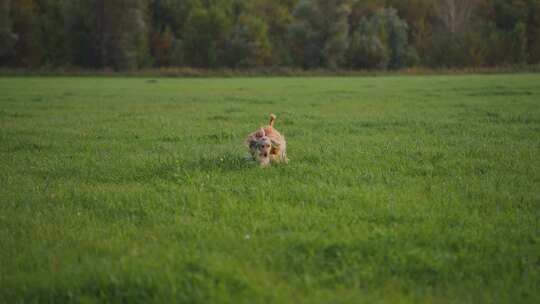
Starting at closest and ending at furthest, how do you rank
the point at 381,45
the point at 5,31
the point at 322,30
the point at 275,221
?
the point at 275,221 → the point at 5,31 → the point at 381,45 → the point at 322,30

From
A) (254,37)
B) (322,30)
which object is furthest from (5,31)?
(322,30)

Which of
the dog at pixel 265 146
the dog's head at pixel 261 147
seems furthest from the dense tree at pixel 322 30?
the dog's head at pixel 261 147

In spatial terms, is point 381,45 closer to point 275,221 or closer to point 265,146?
point 265,146

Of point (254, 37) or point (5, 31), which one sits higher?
point (254, 37)

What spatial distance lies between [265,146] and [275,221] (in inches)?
86.5

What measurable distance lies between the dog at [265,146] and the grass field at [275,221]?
21cm

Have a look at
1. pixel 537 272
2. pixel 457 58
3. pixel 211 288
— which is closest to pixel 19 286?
pixel 211 288

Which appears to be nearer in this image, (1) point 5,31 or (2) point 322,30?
(1) point 5,31

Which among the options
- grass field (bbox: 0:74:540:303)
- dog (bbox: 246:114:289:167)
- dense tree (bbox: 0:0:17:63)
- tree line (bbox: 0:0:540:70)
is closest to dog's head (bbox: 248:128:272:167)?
dog (bbox: 246:114:289:167)

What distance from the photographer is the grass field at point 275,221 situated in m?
3.59

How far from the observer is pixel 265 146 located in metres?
6.88

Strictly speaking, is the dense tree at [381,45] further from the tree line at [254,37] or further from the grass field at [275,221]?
the grass field at [275,221]

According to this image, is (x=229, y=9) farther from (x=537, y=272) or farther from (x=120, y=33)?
(x=537, y=272)

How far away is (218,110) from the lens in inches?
671
